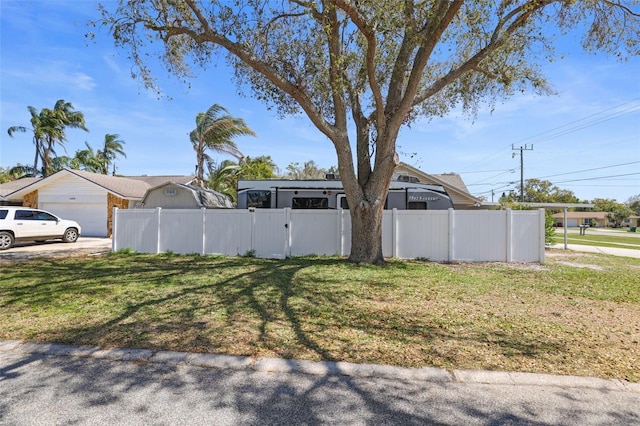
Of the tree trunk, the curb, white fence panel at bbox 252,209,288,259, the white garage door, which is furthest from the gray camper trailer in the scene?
the white garage door

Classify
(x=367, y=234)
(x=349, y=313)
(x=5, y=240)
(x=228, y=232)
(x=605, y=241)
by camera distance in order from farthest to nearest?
(x=605, y=241) < (x=5, y=240) < (x=228, y=232) < (x=367, y=234) < (x=349, y=313)

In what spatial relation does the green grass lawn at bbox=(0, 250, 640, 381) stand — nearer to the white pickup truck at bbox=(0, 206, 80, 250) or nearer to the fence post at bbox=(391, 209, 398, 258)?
the fence post at bbox=(391, 209, 398, 258)

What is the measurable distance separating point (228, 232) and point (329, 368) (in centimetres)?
866

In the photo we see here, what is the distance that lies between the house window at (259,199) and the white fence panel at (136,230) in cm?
314

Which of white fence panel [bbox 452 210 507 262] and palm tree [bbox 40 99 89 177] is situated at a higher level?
palm tree [bbox 40 99 89 177]

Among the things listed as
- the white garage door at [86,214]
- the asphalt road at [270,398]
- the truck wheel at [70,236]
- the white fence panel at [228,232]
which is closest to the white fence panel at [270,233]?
the white fence panel at [228,232]

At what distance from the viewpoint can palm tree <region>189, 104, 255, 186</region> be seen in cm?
1969

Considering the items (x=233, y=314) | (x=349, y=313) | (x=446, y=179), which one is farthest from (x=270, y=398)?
(x=446, y=179)

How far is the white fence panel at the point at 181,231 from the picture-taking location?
1193cm

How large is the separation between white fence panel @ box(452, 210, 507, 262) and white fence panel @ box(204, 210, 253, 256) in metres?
6.40

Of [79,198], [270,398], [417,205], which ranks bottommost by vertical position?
[270,398]

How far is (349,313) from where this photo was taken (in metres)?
5.50

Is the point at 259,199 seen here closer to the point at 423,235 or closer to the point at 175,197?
the point at 175,197

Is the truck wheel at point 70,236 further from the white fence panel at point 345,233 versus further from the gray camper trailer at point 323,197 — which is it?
the white fence panel at point 345,233
